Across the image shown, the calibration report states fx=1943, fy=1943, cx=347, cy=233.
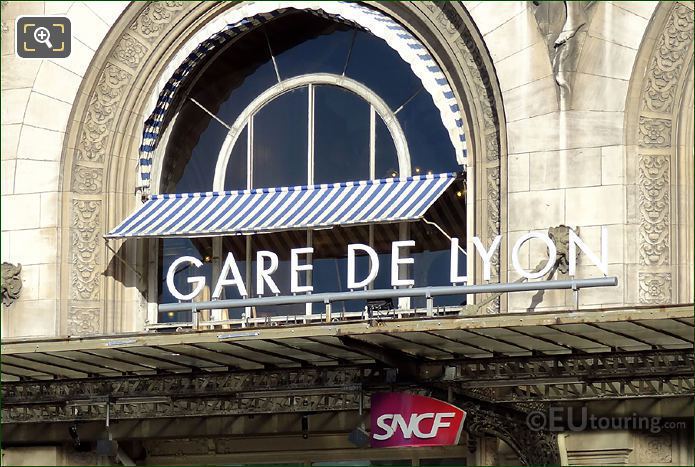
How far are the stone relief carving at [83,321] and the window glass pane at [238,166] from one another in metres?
3.58

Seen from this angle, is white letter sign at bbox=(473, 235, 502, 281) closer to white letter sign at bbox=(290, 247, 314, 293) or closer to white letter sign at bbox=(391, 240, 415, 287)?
white letter sign at bbox=(391, 240, 415, 287)

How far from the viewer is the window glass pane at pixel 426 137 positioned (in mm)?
35906

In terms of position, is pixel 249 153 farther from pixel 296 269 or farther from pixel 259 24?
pixel 296 269

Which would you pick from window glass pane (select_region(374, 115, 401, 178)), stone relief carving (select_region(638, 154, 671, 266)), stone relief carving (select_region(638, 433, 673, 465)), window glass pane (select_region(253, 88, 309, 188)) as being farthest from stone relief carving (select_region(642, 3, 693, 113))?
window glass pane (select_region(253, 88, 309, 188))

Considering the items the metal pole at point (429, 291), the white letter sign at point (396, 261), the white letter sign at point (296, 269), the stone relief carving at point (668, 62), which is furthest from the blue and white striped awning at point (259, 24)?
the metal pole at point (429, 291)

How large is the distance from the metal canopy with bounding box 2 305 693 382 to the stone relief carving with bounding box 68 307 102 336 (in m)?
1.85

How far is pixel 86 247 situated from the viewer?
37.6m

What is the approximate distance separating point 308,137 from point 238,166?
1.61m

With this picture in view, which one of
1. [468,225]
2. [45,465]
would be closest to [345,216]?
[468,225]

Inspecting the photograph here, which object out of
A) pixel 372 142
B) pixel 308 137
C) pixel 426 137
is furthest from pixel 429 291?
pixel 308 137

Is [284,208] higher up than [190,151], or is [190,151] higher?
[190,151]

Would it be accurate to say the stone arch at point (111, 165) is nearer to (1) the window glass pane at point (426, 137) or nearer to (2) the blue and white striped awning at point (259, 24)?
(2) the blue and white striped awning at point (259, 24)

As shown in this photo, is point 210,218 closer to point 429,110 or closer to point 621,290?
point 429,110

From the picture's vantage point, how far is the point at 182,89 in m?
38.3
